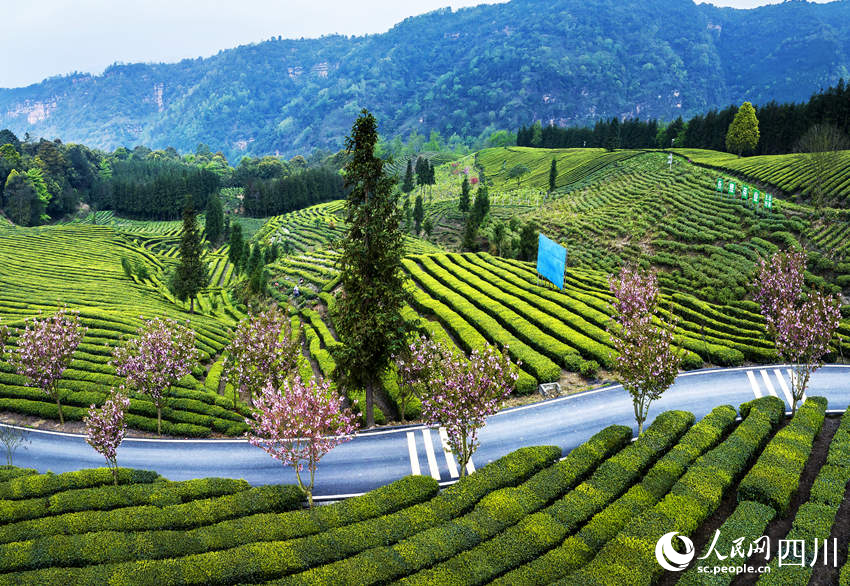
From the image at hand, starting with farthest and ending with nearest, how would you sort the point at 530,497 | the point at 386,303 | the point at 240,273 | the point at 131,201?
the point at 131,201
the point at 240,273
the point at 386,303
the point at 530,497

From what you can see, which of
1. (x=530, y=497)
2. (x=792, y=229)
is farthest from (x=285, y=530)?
(x=792, y=229)

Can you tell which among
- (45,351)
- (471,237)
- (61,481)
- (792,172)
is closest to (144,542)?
(61,481)

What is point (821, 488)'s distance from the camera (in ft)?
61.2

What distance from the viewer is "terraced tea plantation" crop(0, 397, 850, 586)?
15820mm

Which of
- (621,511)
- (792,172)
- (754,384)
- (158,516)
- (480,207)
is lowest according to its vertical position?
(754,384)

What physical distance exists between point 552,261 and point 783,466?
105 feet

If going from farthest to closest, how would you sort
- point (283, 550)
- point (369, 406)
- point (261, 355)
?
point (369, 406), point (261, 355), point (283, 550)

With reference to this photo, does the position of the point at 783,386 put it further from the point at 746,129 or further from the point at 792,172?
the point at 746,129

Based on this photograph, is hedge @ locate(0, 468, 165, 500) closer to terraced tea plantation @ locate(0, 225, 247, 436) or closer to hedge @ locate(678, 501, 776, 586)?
terraced tea plantation @ locate(0, 225, 247, 436)

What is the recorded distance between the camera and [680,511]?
1786cm

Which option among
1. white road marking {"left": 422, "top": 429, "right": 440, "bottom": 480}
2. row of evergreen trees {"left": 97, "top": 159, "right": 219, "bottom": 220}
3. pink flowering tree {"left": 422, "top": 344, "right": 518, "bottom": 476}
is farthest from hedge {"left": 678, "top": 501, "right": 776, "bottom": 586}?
row of evergreen trees {"left": 97, "top": 159, "right": 219, "bottom": 220}

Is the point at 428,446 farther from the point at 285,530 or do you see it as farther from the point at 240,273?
the point at 240,273

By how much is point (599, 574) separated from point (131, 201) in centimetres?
17671

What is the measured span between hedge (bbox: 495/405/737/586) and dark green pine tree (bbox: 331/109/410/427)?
14304 mm
